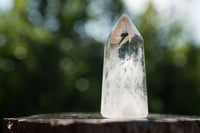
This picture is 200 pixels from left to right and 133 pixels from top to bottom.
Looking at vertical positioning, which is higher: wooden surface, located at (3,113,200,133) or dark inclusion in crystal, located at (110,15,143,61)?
dark inclusion in crystal, located at (110,15,143,61)

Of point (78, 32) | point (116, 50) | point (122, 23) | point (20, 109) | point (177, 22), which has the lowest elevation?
point (20, 109)

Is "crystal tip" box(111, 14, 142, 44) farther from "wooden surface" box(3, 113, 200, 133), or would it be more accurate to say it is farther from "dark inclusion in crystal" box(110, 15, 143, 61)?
"wooden surface" box(3, 113, 200, 133)

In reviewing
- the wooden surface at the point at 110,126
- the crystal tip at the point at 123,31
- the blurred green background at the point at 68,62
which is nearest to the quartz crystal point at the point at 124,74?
the crystal tip at the point at 123,31

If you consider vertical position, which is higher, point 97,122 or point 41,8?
point 41,8

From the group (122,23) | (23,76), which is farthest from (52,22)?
(122,23)

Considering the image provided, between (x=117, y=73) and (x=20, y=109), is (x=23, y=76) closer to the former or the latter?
(x=20, y=109)

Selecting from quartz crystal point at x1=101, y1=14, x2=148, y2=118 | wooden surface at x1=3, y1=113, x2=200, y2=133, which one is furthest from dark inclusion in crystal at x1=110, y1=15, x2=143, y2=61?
wooden surface at x1=3, y1=113, x2=200, y2=133

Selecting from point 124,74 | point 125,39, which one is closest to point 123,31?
point 125,39
